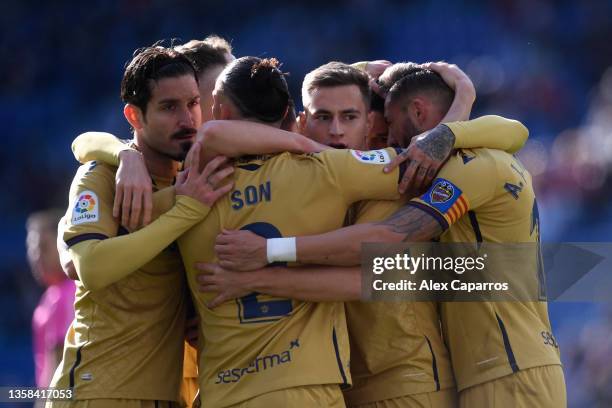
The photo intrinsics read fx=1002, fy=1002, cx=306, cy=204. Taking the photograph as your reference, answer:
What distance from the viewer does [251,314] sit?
426cm

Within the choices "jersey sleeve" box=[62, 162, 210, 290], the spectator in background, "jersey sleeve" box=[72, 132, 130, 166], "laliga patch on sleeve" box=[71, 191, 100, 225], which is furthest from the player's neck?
the spectator in background

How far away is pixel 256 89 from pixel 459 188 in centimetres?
99

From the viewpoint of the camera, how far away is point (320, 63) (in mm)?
10867

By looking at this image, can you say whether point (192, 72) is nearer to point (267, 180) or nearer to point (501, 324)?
point (267, 180)

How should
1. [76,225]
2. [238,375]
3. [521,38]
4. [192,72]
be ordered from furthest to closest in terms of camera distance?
1. [521,38]
2. [192,72]
3. [76,225]
4. [238,375]

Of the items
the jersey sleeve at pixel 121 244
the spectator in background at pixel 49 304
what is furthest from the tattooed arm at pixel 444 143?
the spectator in background at pixel 49 304

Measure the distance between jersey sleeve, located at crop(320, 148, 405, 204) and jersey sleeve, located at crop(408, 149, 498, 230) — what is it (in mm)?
144

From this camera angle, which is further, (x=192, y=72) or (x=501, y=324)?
(x=192, y=72)

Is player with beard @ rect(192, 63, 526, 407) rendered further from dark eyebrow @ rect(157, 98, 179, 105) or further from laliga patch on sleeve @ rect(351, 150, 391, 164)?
dark eyebrow @ rect(157, 98, 179, 105)

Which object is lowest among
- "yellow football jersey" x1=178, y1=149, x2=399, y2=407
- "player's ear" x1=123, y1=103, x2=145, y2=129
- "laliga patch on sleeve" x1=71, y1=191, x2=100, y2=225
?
"yellow football jersey" x1=178, y1=149, x2=399, y2=407

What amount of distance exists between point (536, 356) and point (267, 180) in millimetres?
1422

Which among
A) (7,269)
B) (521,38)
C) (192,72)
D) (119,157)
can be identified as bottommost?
(119,157)

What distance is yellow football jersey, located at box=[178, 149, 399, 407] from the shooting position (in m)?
4.14

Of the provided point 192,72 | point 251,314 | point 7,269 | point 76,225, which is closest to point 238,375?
point 251,314
